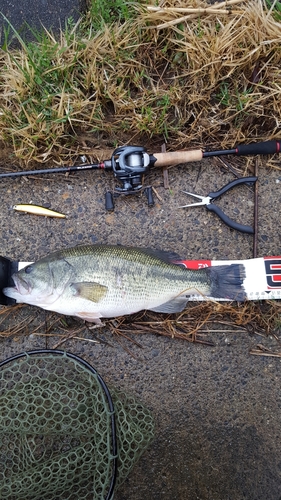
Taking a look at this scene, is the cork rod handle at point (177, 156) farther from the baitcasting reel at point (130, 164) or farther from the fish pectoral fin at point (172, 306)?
the fish pectoral fin at point (172, 306)

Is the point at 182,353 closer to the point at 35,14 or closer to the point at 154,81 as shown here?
the point at 154,81

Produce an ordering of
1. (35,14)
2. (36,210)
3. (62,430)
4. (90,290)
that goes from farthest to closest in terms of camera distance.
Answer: (35,14) → (36,210) → (90,290) → (62,430)

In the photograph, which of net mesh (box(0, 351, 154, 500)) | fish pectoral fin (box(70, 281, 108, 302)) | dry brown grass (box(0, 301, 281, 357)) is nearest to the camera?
net mesh (box(0, 351, 154, 500))

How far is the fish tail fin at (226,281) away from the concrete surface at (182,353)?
23cm

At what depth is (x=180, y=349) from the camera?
10.1ft

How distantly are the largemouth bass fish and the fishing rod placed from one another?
54 cm

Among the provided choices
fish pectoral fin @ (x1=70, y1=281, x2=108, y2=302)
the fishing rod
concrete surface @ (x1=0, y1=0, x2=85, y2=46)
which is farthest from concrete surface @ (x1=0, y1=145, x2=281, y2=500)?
concrete surface @ (x1=0, y1=0, x2=85, y2=46)

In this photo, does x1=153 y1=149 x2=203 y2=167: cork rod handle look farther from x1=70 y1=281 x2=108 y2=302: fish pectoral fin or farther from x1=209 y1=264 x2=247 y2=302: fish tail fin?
x1=70 y1=281 x2=108 y2=302: fish pectoral fin

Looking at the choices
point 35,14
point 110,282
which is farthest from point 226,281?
point 35,14

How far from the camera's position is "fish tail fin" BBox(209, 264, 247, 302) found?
9.68 feet

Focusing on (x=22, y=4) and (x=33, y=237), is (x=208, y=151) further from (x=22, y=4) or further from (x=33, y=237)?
(x=22, y=4)

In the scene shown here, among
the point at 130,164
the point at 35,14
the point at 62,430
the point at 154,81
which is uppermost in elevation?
the point at 35,14

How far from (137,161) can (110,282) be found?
95 cm

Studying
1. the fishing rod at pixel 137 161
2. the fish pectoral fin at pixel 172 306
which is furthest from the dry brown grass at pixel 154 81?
the fish pectoral fin at pixel 172 306
